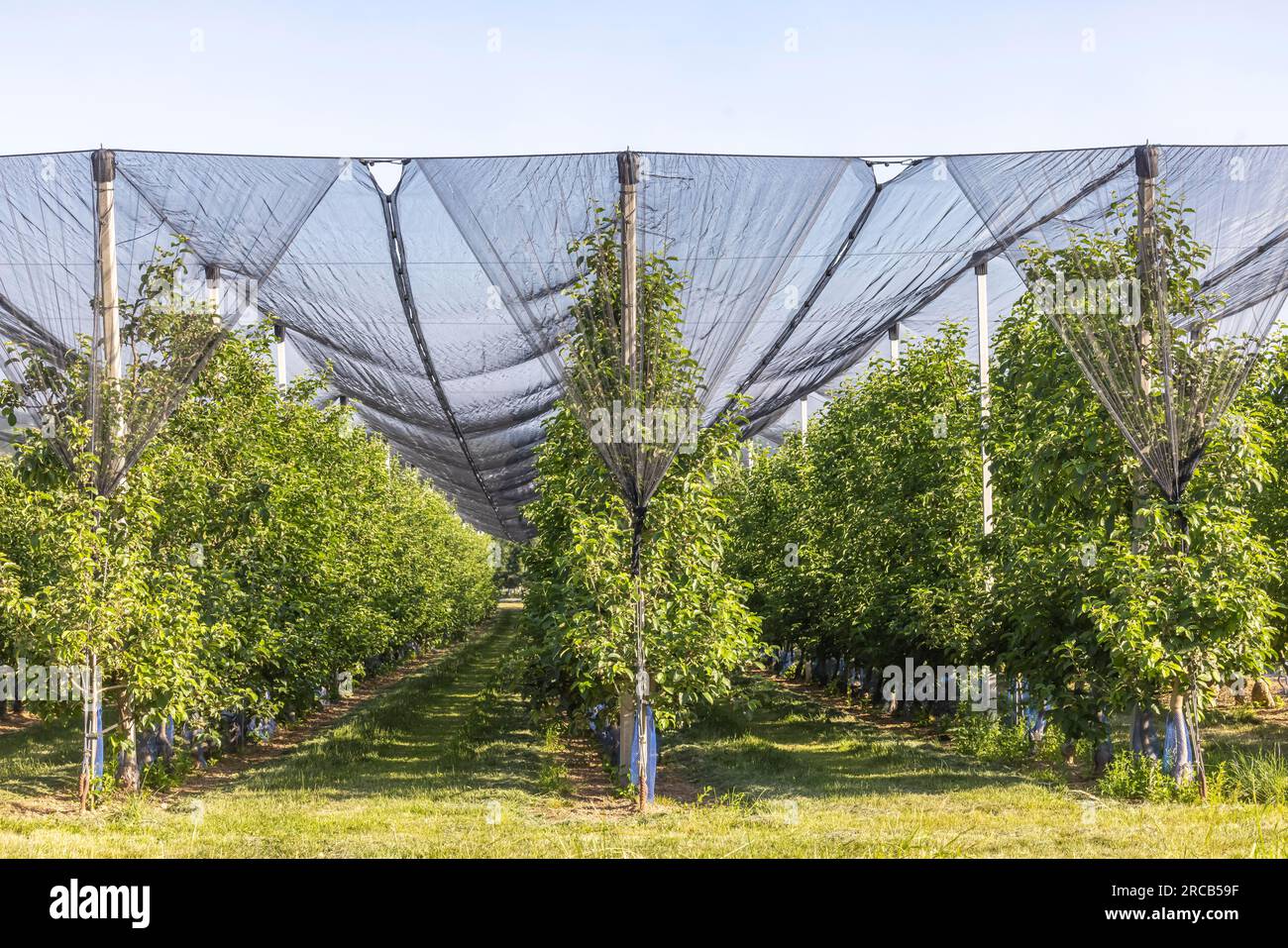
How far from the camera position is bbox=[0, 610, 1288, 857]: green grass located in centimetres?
752

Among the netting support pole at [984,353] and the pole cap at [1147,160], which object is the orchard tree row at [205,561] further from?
the pole cap at [1147,160]

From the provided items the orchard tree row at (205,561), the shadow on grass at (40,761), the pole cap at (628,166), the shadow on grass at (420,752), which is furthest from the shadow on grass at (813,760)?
the shadow on grass at (40,761)

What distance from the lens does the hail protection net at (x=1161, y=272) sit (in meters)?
8.70

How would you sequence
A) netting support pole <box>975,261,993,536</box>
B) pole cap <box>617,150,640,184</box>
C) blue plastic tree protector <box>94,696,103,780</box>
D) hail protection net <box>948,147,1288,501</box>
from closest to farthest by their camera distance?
hail protection net <box>948,147,1288,501</box> < pole cap <box>617,150,640,184</box> < blue plastic tree protector <box>94,696,103,780</box> < netting support pole <box>975,261,993,536</box>

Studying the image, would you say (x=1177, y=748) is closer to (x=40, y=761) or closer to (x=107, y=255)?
(x=107, y=255)

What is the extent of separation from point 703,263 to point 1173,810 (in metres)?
5.74

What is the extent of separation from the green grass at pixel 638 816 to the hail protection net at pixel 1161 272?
113 inches

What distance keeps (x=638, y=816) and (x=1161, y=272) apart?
6.08m

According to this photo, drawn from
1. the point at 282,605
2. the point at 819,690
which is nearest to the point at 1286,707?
the point at 819,690

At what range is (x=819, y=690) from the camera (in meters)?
21.8

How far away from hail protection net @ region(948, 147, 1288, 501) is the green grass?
286cm

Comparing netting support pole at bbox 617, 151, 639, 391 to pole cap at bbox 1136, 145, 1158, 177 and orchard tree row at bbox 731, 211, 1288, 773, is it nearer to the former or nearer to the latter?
orchard tree row at bbox 731, 211, 1288, 773

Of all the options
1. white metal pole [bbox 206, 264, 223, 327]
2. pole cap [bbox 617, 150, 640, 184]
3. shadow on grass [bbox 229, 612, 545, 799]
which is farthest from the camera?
shadow on grass [bbox 229, 612, 545, 799]

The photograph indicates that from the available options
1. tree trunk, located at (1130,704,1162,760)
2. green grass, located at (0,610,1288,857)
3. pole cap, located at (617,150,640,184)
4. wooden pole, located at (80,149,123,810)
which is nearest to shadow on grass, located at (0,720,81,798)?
green grass, located at (0,610,1288,857)
